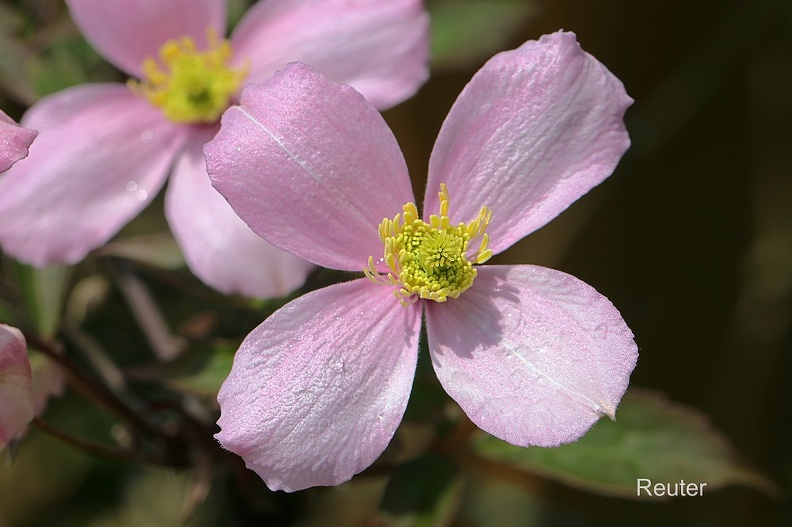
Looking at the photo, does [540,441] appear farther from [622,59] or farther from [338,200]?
[622,59]

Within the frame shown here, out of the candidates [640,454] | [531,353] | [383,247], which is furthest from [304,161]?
[640,454]

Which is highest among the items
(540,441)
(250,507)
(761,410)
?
(540,441)

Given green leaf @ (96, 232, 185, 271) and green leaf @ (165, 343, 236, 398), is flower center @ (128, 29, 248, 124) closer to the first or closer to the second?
green leaf @ (96, 232, 185, 271)

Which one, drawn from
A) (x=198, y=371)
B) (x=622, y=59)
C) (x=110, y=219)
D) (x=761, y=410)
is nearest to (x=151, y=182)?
(x=110, y=219)

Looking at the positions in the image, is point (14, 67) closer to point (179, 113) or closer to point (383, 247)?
→ point (179, 113)

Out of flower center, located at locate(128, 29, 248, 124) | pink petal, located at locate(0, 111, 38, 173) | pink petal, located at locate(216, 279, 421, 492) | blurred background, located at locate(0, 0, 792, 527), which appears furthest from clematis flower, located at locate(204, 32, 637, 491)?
blurred background, located at locate(0, 0, 792, 527)

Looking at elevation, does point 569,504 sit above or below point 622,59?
below
